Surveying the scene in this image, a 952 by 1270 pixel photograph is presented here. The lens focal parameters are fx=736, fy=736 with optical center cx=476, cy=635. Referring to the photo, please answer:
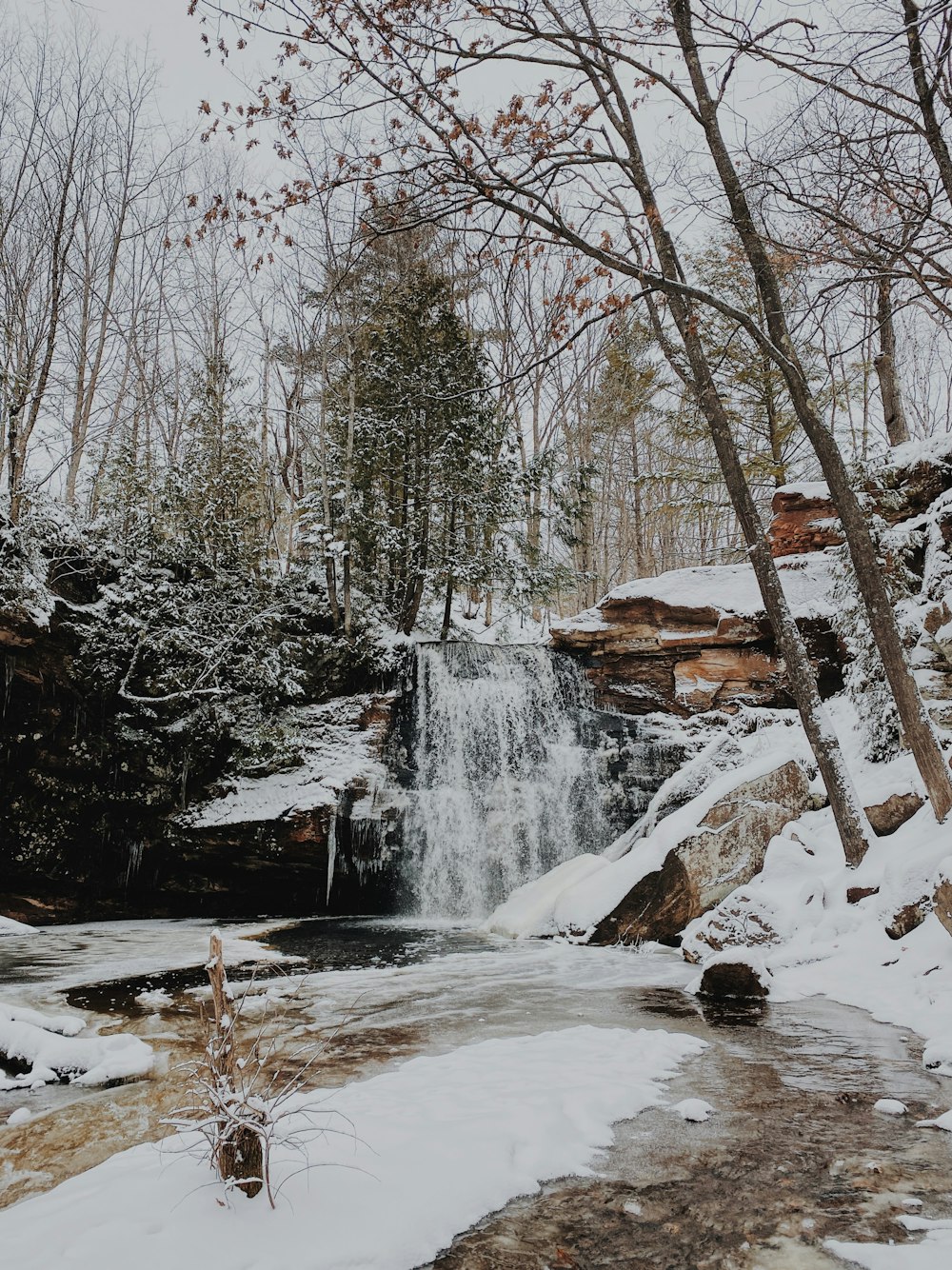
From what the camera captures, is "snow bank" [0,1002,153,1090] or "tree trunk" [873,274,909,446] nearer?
"snow bank" [0,1002,153,1090]

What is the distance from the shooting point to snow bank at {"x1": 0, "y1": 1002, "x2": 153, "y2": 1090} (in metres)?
4.44

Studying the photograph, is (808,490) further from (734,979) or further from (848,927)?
(734,979)

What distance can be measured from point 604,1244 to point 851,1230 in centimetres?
83

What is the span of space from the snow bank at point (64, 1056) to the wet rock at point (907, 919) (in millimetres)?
5878

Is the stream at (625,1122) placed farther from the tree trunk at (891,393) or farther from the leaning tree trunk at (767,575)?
the tree trunk at (891,393)

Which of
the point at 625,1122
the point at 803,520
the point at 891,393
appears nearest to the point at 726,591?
the point at 803,520

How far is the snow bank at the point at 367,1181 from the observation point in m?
2.38

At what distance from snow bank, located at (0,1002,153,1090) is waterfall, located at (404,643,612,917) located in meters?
7.63

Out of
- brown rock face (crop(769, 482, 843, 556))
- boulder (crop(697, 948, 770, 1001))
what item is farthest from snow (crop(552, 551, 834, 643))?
boulder (crop(697, 948, 770, 1001))

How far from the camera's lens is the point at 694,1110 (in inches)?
142

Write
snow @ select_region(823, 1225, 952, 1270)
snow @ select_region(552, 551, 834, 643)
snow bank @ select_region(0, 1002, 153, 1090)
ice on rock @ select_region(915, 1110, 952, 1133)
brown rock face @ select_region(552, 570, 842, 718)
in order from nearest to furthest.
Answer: snow @ select_region(823, 1225, 952, 1270), ice on rock @ select_region(915, 1110, 952, 1133), snow bank @ select_region(0, 1002, 153, 1090), snow @ select_region(552, 551, 834, 643), brown rock face @ select_region(552, 570, 842, 718)

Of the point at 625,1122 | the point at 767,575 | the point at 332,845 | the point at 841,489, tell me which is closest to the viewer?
the point at 625,1122

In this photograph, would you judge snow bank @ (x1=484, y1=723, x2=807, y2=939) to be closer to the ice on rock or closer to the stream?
the stream

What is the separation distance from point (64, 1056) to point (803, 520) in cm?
1252
